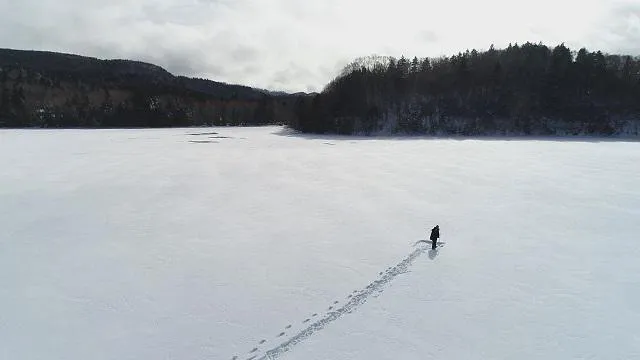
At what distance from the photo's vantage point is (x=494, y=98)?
248 feet

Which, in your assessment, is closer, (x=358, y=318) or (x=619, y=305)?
(x=358, y=318)

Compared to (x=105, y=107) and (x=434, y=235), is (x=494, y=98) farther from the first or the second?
(x=105, y=107)

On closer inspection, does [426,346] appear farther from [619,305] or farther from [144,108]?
[144,108]

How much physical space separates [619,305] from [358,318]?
6.04 m

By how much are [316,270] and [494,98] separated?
245 feet

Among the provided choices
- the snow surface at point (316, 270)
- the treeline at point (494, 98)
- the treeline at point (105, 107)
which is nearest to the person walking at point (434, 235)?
the snow surface at point (316, 270)

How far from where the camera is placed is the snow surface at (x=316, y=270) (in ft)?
25.3

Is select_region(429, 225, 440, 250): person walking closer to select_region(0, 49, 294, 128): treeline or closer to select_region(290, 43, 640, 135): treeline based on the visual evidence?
select_region(290, 43, 640, 135): treeline

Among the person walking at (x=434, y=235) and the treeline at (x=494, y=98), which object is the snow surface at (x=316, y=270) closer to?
the person walking at (x=434, y=235)

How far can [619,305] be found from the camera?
30.2 ft

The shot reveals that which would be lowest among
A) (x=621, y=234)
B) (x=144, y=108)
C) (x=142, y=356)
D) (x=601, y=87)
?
(x=142, y=356)

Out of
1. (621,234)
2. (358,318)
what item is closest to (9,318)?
(358,318)

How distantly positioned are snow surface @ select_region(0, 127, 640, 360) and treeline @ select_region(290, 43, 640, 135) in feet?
172

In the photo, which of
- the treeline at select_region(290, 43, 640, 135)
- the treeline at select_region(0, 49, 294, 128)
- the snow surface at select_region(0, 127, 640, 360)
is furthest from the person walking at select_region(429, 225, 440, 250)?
the treeline at select_region(0, 49, 294, 128)
